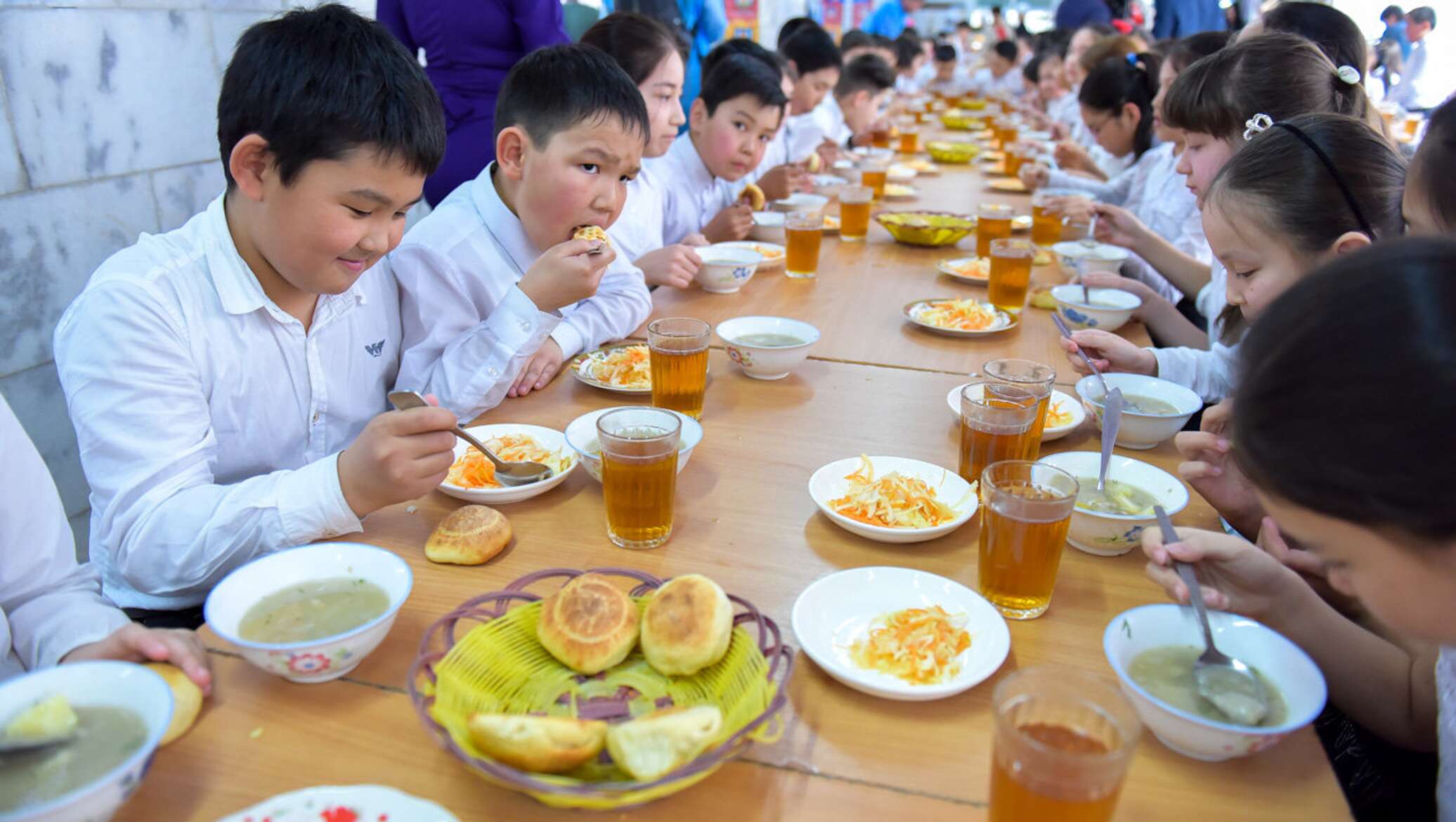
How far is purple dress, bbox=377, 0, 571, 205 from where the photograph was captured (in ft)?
11.3

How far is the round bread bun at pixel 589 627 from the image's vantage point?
100 centimetres

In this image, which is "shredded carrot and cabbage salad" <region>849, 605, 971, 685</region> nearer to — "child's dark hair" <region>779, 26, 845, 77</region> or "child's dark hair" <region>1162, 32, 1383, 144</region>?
"child's dark hair" <region>1162, 32, 1383, 144</region>

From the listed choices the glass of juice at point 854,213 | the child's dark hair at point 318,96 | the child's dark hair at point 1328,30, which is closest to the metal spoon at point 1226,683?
the child's dark hair at point 318,96

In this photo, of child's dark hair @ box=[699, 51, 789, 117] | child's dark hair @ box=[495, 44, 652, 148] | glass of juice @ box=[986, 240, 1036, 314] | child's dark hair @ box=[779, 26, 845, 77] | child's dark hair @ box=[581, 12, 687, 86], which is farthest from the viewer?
child's dark hair @ box=[779, 26, 845, 77]

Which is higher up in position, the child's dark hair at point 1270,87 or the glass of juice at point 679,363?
the child's dark hair at point 1270,87

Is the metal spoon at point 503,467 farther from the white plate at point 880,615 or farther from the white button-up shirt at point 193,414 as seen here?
the white plate at point 880,615

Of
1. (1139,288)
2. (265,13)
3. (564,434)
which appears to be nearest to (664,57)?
(265,13)

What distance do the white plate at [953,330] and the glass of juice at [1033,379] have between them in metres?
0.67

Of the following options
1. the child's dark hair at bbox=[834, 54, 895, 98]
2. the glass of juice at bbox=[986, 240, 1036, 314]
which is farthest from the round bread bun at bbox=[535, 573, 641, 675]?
the child's dark hair at bbox=[834, 54, 895, 98]

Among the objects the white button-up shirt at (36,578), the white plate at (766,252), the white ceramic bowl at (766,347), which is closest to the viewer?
the white button-up shirt at (36,578)

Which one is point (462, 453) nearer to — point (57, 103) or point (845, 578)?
point (845, 578)

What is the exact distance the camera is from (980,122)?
7809 mm

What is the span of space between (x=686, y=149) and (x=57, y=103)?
2232 millimetres

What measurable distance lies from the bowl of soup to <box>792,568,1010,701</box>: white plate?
0.51 metres
